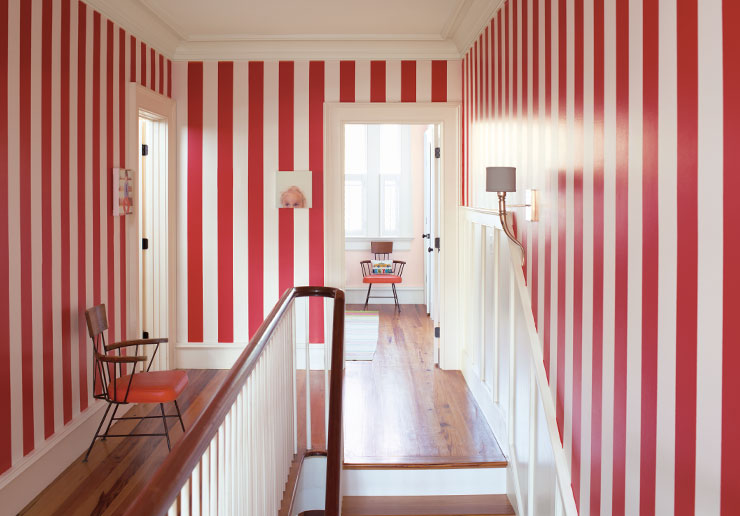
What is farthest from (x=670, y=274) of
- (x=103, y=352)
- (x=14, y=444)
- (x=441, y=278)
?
(x=441, y=278)

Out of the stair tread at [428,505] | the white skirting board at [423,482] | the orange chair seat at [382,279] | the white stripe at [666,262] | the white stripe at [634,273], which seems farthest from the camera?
the orange chair seat at [382,279]

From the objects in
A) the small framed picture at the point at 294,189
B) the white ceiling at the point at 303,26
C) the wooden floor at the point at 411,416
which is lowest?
the wooden floor at the point at 411,416

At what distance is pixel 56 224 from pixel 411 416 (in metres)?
2.51

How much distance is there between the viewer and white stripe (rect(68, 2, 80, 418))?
3.85 meters

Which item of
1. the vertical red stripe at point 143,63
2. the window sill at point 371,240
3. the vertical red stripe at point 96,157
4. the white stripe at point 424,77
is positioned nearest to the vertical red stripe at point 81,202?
the vertical red stripe at point 96,157

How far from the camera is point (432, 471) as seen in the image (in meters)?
3.70

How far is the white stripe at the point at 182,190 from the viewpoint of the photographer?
5.68 meters

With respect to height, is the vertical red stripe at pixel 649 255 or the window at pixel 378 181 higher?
the window at pixel 378 181

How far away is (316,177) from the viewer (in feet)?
18.9

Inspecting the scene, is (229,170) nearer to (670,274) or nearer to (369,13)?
(369,13)

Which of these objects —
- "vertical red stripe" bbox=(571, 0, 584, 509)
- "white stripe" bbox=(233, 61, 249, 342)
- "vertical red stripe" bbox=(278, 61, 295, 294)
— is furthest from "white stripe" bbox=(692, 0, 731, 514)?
"white stripe" bbox=(233, 61, 249, 342)

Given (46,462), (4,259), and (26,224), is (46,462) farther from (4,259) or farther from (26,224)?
(26,224)

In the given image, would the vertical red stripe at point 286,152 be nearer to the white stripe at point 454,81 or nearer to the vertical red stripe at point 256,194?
the vertical red stripe at point 256,194

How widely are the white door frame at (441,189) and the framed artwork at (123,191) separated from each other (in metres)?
1.67
